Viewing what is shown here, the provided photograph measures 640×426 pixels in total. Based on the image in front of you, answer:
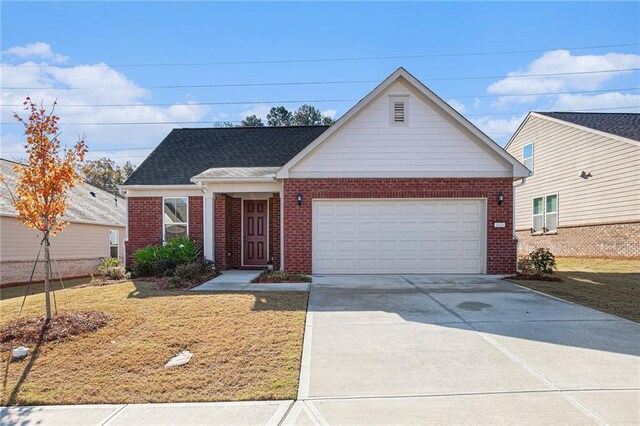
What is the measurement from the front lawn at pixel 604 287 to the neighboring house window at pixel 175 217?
35.0ft

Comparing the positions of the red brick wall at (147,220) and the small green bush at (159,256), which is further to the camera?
the red brick wall at (147,220)

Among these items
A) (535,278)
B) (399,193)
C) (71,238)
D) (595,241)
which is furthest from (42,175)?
(595,241)

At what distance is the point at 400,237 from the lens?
448 inches

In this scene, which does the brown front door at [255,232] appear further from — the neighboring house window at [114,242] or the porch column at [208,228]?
the neighboring house window at [114,242]

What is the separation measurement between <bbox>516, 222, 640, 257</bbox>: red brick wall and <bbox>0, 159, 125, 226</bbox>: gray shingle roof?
21194 millimetres

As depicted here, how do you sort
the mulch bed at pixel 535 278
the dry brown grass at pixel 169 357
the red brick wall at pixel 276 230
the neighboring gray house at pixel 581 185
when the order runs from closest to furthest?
1. the dry brown grass at pixel 169 357
2. the mulch bed at pixel 535 278
3. the red brick wall at pixel 276 230
4. the neighboring gray house at pixel 581 185

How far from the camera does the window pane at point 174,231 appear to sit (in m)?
13.0

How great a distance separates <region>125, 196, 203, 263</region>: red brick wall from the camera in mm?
13023

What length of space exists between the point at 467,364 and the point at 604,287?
24.1 ft

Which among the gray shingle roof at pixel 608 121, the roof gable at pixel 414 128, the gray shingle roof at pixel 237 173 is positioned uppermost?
the gray shingle roof at pixel 608 121

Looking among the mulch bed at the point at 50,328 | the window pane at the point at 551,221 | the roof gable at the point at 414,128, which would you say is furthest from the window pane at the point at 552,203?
the mulch bed at the point at 50,328

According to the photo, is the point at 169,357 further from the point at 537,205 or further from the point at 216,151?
the point at 537,205

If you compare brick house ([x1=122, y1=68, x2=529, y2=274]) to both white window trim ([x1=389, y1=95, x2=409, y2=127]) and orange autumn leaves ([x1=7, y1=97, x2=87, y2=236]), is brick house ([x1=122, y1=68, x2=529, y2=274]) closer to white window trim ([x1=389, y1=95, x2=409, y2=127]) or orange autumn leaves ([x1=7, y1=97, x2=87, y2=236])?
white window trim ([x1=389, y1=95, x2=409, y2=127])

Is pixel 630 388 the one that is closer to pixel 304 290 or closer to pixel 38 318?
pixel 304 290
